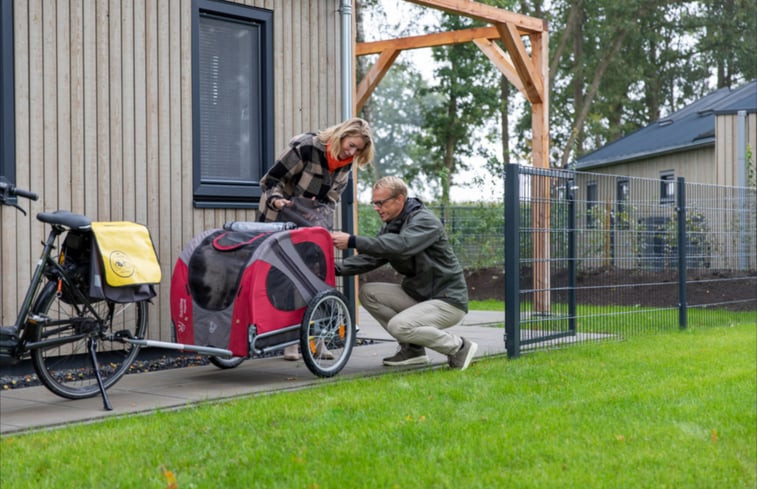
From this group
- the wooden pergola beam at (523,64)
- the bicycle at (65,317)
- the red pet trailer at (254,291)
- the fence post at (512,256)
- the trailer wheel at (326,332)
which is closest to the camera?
the bicycle at (65,317)

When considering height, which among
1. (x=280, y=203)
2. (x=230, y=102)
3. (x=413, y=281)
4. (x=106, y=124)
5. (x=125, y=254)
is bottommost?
(x=413, y=281)

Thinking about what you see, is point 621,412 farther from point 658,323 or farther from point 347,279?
point 658,323

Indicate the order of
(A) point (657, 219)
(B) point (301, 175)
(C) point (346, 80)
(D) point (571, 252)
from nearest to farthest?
1. (B) point (301, 175)
2. (D) point (571, 252)
3. (C) point (346, 80)
4. (A) point (657, 219)

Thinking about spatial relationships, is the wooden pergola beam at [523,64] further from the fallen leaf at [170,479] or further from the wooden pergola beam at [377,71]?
the fallen leaf at [170,479]

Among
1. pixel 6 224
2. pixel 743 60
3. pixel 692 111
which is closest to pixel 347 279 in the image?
pixel 6 224

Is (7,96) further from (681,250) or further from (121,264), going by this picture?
(681,250)

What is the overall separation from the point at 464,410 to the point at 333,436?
0.90 metres

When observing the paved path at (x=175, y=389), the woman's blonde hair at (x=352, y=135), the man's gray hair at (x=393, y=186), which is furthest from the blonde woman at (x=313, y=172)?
the paved path at (x=175, y=389)

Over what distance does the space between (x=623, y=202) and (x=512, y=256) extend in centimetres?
255

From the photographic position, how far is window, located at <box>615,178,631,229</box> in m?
9.32

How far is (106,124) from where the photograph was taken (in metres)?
7.05

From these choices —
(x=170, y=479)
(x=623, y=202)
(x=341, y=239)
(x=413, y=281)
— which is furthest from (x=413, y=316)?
(x=623, y=202)

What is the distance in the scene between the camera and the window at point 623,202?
9.32 meters

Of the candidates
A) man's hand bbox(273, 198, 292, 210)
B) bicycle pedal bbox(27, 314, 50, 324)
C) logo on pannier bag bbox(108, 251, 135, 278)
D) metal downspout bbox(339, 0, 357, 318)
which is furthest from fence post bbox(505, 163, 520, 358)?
bicycle pedal bbox(27, 314, 50, 324)
